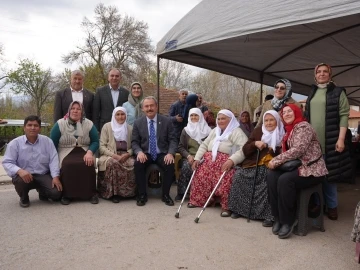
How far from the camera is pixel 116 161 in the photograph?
4996 millimetres

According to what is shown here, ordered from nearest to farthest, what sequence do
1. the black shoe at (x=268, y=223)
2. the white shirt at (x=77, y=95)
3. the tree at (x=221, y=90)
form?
the black shoe at (x=268, y=223) → the white shirt at (x=77, y=95) → the tree at (x=221, y=90)

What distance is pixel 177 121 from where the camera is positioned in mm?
6203

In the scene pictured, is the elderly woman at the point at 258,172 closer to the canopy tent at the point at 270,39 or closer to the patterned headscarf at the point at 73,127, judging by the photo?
the canopy tent at the point at 270,39

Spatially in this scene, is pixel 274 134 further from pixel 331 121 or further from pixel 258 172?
pixel 331 121

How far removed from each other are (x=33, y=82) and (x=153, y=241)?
28110 mm

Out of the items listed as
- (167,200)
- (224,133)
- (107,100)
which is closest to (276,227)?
(224,133)

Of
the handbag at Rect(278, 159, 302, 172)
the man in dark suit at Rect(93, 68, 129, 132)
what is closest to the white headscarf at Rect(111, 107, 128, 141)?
the man in dark suit at Rect(93, 68, 129, 132)

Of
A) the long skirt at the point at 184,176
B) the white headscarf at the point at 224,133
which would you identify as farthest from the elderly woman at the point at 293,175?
the long skirt at the point at 184,176

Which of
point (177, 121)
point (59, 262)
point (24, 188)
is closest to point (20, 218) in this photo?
point (24, 188)

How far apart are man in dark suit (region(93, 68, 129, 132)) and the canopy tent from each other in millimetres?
900

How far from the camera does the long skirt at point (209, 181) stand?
450 centimetres

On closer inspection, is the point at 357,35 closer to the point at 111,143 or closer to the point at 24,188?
the point at 111,143

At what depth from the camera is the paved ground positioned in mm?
2975

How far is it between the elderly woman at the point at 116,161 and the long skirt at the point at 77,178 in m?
0.18
